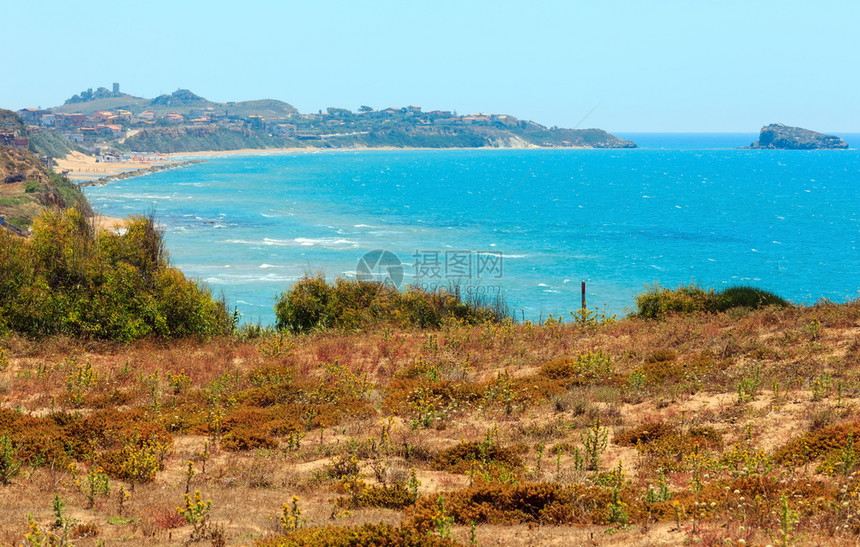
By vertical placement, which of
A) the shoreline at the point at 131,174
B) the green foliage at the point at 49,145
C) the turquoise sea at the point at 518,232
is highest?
the green foliage at the point at 49,145

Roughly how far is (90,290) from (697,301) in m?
19.3

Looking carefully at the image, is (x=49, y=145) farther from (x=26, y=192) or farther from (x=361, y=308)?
(x=361, y=308)

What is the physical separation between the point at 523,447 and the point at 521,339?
8.40m

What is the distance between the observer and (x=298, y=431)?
11633mm

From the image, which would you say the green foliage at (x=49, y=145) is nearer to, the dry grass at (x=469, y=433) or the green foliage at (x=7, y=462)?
the dry grass at (x=469, y=433)

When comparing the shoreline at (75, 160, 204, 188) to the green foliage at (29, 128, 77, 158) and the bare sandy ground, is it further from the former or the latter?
the green foliage at (29, 128, 77, 158)

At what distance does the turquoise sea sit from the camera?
55088 millimetres

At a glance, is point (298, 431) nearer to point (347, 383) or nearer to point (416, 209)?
point (347, 383)

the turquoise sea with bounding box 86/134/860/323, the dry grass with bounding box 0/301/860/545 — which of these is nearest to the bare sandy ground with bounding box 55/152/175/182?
the turquoise sea with bounding box 86/134/860/323

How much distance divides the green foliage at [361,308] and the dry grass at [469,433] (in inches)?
230

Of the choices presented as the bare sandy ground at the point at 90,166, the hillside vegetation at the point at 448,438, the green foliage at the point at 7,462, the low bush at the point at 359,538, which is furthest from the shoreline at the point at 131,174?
the low bush at the point at 359,538

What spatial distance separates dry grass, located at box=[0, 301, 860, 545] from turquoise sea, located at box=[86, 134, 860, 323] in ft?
41.8

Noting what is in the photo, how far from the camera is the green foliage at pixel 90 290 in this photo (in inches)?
742

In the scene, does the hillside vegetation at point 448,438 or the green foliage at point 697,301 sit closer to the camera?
the hillside vegetation at point 448,438
